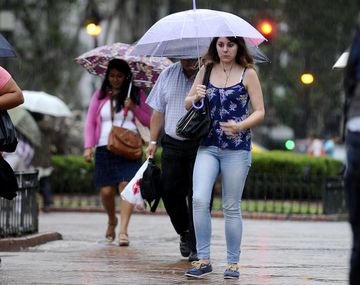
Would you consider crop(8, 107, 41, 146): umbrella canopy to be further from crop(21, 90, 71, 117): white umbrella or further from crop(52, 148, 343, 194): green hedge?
crop(52, 148, 343, 194): green hedge

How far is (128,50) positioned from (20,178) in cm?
191

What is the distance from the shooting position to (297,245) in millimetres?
12875

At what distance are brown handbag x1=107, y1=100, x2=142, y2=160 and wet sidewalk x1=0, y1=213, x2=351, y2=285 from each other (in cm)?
97

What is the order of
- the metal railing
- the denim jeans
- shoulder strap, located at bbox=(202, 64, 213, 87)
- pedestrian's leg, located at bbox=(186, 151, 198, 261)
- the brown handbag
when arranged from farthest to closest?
the metal railing
the brown handbag
pedestrian's leg, located at bbox=(186, 151, 198, 261)
shoulder strap, located at bbox=(202, 64, 213, 87)
the denim jeans

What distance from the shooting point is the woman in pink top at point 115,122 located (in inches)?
475

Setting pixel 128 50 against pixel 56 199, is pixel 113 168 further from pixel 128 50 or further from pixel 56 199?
pixel 56 199

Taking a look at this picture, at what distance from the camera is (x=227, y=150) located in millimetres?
8828

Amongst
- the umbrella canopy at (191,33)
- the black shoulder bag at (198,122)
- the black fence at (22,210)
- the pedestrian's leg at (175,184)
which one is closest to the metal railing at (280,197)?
the black fence at (22,210)

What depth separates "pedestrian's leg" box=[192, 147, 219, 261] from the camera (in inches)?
347

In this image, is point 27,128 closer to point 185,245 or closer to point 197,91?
point 185,245

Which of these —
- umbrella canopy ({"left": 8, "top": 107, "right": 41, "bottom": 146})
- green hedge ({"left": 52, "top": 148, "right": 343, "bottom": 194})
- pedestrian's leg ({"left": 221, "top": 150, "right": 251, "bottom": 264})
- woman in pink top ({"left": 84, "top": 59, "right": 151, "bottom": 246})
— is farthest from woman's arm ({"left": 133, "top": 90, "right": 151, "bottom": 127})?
green hedge ({"left": 52, "top": 148, "right": 343, "bottom": 194})

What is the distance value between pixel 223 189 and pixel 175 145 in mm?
1193

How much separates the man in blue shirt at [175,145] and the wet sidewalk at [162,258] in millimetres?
476

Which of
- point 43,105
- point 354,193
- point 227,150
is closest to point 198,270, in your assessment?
point 227,150
